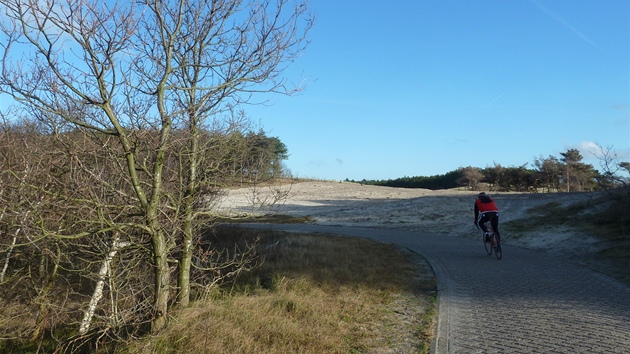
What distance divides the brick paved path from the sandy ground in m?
3.14

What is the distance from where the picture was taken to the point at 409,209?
36.5 meters

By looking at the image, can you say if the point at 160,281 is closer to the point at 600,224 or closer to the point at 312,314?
the point at 312,314

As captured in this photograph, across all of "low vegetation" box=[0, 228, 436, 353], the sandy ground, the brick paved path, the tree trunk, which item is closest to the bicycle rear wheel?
the brick paved path

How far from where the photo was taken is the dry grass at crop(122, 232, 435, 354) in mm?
6734

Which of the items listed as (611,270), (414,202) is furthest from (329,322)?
(414,202)

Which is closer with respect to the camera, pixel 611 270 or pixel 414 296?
pixel 414 296

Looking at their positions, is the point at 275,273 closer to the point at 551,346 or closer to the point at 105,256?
the point at 105,256

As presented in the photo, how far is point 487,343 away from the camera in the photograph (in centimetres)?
702

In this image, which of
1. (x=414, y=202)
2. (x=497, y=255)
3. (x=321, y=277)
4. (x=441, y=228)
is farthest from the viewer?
(x=414, y=202)

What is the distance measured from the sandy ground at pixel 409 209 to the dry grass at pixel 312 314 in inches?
58.9

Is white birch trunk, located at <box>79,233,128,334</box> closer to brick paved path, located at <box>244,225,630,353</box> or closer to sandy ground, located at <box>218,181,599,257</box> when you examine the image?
sandy ground, located at <box>218,181,599,257</box>

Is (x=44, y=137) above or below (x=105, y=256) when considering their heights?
above

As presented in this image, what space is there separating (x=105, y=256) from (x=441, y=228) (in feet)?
72.5

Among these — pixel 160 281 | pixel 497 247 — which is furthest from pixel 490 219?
pixel 160 281
